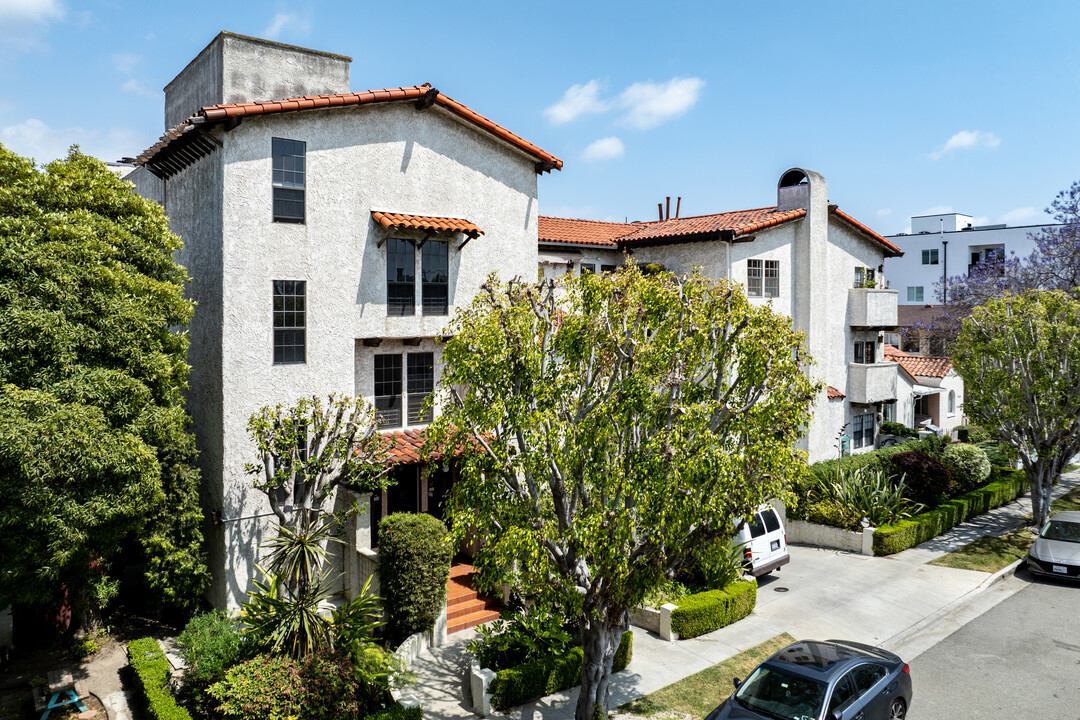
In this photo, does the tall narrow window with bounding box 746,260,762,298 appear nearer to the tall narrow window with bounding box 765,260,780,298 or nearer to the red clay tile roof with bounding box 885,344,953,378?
the tall narrow window with bounding box 765,260,780,298

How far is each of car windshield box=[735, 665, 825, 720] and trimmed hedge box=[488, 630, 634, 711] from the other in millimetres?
2322

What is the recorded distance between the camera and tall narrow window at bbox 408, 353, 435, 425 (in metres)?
18.0

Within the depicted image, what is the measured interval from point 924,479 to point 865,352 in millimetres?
7959

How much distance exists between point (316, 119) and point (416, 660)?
11.9 m

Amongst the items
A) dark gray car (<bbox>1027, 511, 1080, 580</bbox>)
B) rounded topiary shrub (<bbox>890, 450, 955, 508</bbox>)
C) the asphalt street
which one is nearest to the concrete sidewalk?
the asphalt street

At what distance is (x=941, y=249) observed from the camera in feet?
199

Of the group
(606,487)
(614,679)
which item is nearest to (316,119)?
(606,487)

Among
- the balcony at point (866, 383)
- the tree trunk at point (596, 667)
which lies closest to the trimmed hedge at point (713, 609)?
the tree trunk at point (596, 667)

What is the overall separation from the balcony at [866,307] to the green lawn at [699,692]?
60.9 feet

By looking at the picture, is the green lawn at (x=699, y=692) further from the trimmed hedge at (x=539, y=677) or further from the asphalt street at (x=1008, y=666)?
the asphalt street at (x=1008, y=666)

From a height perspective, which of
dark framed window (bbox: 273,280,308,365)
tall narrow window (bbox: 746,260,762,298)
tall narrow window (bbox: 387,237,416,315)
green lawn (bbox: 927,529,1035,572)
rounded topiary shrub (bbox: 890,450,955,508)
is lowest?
green lawn (bbox: 927,529,1035,572)

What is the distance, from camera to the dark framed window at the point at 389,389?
17578mm

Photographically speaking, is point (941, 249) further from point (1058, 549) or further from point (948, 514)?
point (1058, 549)

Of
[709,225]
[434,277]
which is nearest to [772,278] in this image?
[709,225]
